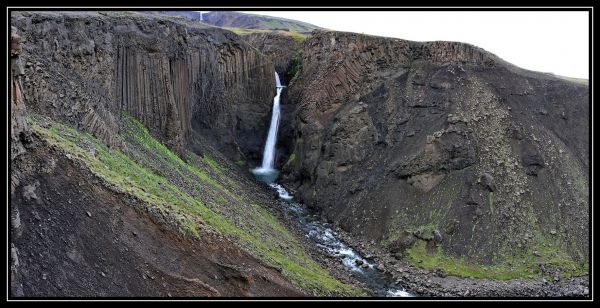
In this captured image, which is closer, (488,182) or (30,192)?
(30,192)

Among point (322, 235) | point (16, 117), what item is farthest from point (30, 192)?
point (322, 235)

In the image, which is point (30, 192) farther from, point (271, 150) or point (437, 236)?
point (271, 150)

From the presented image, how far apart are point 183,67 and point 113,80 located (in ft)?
28.8

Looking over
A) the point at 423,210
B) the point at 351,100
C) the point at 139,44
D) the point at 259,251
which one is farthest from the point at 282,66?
the point at 259,251

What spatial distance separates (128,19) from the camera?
1298 inches

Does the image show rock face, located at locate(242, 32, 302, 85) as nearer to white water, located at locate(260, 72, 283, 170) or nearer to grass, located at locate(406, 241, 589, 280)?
white water, located at locate(260, 72, 283, 170)

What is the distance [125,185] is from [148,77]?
15.9 metres

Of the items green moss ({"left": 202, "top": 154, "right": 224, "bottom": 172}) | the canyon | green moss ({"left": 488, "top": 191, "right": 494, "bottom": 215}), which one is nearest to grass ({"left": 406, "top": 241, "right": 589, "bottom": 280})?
the canyon

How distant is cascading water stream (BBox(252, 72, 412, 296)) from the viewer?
27.8 m

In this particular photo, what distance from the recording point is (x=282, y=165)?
47.4 meters

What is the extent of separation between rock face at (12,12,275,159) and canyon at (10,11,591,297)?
14cm

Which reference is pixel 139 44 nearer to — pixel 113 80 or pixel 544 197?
pixel 113 80

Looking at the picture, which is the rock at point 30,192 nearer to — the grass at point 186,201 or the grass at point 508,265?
the grass at point 186,201

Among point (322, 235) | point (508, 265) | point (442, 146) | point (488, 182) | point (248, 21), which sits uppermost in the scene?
point (248, 21)
